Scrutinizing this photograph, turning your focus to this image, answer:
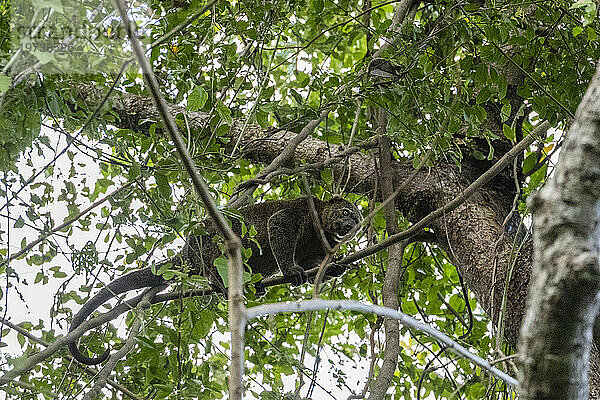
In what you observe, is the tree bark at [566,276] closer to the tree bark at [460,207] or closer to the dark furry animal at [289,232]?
the tree bark at [460,207]

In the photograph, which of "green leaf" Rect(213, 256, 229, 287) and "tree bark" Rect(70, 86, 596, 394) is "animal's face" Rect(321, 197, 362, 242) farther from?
"green leaf" Rect(213, 256, 229, 287)

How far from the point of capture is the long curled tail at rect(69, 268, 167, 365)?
2.39 m

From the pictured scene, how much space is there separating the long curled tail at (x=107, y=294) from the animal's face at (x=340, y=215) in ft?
3.48

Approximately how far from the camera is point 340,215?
3492 millimetres

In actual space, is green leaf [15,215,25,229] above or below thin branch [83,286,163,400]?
above

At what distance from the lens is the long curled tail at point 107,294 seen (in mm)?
2393

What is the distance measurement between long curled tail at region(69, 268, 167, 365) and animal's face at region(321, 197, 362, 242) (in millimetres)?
1061

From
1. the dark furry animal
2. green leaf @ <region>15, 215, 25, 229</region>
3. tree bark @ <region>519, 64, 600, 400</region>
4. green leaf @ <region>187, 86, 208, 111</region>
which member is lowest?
tree bark @ <region>519, 64, 600, 400</region>

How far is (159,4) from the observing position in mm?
2338

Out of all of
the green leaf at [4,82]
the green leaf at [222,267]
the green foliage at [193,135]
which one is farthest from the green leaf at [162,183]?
the green leaf at [4,82]

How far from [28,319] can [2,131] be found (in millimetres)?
776

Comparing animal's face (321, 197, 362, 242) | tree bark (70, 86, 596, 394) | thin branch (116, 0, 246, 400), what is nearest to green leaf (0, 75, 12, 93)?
thin branch (116, 0, 246, 400)

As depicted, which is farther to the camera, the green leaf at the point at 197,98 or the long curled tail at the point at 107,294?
the long curled tail at the point at 107,294

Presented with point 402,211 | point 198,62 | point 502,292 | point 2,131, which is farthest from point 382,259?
point 2,131
